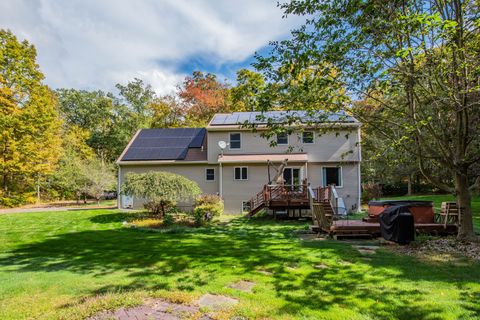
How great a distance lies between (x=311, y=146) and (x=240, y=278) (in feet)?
42.3

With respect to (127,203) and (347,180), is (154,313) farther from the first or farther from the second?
(127,203)

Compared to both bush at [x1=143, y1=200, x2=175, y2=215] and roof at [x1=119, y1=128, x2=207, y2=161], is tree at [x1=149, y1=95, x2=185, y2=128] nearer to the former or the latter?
roof at [x1=119, y1=128, x2=207, y2=161]

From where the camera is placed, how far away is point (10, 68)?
72.3 feet

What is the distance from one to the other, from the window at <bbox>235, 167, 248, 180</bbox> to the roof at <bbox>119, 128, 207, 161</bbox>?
96.0 inches

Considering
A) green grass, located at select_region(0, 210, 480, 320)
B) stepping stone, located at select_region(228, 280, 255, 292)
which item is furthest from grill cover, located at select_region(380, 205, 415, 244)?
stepping stone, located at select_region(228, 280, 255, 292)

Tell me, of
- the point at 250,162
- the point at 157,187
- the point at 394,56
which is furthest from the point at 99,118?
the point at 394,56

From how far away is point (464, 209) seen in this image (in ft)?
26.1

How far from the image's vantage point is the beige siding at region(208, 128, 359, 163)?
16.6 m

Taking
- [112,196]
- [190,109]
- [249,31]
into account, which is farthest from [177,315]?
[112,196]

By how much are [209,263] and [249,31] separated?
29.7ft

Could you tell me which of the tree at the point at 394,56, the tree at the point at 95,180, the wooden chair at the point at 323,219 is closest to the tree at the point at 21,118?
the tree at the point at 95,180

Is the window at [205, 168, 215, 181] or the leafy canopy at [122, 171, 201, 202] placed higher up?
the window at [205, 168, 215, 181]

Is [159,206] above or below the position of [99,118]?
below

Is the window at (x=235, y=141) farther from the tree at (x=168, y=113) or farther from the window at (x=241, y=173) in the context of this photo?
the tree at (x=168, y=113)
